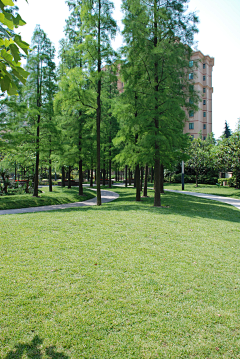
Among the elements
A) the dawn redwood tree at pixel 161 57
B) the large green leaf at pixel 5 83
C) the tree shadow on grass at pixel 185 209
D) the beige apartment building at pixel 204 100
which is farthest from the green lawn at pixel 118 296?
the beige apartment building at pixel 204 100

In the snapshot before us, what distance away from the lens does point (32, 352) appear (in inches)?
98.9

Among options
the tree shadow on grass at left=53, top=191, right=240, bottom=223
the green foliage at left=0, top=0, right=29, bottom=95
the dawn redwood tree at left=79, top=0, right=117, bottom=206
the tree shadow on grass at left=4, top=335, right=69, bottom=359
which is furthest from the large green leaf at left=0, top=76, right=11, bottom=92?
the dawn redwood tree at left=79, top=0, right=117, bottom=206

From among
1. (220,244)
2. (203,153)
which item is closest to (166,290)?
(220,244)

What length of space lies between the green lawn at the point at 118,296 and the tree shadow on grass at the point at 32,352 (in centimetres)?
1

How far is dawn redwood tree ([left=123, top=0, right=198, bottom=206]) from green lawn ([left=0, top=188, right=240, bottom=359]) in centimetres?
677

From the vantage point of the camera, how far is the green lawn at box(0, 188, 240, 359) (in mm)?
2646

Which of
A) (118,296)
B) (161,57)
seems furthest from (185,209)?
(118,296)

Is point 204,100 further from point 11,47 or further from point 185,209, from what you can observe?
point 11,47

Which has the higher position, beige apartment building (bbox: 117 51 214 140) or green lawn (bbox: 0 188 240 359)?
beige apartment building (bbox: 117 51 214 140)

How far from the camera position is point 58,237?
6.61m

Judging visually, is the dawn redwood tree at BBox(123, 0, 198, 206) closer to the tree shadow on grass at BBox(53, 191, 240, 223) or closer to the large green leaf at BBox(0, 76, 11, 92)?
the tree shadow on grass at BBox(53, 191, 240, 223)

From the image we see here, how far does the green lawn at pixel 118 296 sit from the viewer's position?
2646mm

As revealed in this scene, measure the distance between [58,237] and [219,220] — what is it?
6.60 meters

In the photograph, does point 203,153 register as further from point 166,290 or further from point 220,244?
point 166,290
